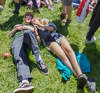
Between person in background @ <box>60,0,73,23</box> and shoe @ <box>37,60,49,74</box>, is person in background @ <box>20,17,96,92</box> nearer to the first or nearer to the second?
shoe @ <box>37,60,49,74</box>

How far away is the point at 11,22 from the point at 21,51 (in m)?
1.84

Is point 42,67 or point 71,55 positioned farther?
point 71,55

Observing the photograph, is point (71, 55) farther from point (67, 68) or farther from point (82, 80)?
point (82, 80)

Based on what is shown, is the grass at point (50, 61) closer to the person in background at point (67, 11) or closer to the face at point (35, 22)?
the person in background at point (67, 11)

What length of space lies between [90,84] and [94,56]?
1.02m

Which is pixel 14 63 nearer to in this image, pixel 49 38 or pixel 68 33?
pixel 49 38

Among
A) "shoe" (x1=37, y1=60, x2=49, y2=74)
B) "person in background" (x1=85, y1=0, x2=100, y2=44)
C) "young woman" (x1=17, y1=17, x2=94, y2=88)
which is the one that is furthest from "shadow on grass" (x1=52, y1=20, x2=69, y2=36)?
"shoe" (x1=37, y1=60, x2=49, y2=74)

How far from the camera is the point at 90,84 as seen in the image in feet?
10.00

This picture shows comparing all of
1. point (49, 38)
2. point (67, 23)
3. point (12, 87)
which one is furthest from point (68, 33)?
point (12, 87)

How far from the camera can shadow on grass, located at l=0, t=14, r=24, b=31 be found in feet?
15.0

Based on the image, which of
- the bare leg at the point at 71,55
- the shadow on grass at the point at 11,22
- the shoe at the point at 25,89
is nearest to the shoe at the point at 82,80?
the bare leg at the point at 71,55

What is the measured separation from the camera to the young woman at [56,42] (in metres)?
3.40

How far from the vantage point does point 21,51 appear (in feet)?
11.2

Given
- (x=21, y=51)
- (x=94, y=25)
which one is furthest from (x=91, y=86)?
(x=21, y=51)
